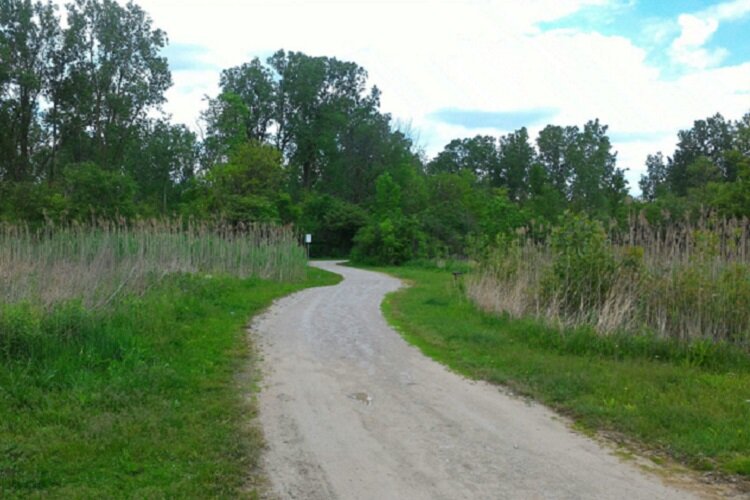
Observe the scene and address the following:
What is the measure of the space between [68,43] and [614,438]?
147ft

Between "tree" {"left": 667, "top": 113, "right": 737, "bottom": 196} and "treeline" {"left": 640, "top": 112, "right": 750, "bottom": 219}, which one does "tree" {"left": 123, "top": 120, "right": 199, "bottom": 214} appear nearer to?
"treeline" {"left": 640, "top": 112, "right": 750, "bottom": 219}

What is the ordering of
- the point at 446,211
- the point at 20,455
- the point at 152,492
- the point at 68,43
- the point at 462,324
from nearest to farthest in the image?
the point at 152,492
the point at 20,455
the point at 462,324
the point at 68,43
the point at 446,211

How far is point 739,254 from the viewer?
34.1 ft

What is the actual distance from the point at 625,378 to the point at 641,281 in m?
3.27

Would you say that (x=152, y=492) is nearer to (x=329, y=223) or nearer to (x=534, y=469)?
(x=534, y=469)

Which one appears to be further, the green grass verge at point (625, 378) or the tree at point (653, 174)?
the tree at point (653, 174)

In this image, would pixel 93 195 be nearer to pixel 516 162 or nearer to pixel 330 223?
pixel 330 223

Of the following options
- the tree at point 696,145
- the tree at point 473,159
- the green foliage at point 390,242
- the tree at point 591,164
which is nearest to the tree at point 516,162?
the tree at point 473,159

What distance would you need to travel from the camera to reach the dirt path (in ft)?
14.6

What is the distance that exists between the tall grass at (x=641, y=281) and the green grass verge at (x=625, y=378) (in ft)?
1.68

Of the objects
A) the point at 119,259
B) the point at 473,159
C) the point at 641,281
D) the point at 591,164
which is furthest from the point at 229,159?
the point at 473,159

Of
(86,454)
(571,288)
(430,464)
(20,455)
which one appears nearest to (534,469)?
(430,464)

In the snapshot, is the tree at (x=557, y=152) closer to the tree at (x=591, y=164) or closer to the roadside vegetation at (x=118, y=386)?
the tree at (x=591, y=164)

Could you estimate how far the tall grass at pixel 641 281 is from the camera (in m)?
9.25
